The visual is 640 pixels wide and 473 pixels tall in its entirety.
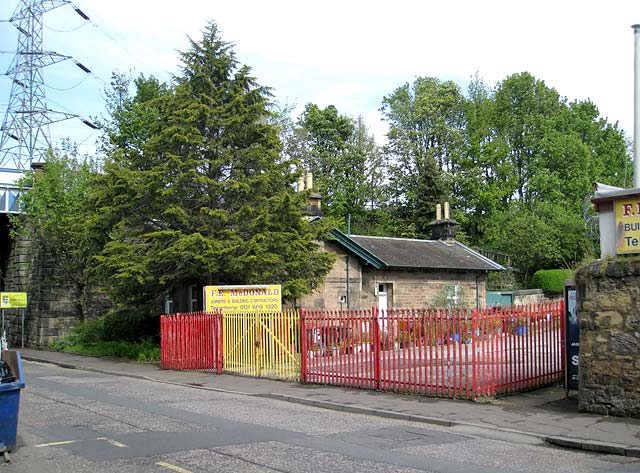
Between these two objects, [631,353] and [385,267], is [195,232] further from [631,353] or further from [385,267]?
[631,353]

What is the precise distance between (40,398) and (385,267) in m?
17.6

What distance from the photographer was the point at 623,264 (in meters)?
10.6

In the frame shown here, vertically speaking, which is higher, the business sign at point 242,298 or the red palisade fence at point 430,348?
the business sign at point 242,298

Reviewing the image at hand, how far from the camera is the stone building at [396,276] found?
2853 cm

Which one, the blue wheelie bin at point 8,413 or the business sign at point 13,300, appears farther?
the business sign at point 13,300

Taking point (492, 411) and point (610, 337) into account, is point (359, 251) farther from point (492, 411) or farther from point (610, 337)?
point (610, 337)

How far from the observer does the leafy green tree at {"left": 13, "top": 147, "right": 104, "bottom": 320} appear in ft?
103

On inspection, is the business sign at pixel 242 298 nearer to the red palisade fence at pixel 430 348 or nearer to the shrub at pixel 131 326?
the red palisade fence at pixel 430 348

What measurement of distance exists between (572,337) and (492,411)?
7.81 ft

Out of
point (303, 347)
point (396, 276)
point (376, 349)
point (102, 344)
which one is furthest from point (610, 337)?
point (102, 344)

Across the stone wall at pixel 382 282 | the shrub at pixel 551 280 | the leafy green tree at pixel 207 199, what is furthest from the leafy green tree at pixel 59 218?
the shrub at pixel 551 280

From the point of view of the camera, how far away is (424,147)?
54.9 meters

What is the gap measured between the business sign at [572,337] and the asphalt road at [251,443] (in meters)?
3.33

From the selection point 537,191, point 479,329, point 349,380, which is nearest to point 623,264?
point 479,329
